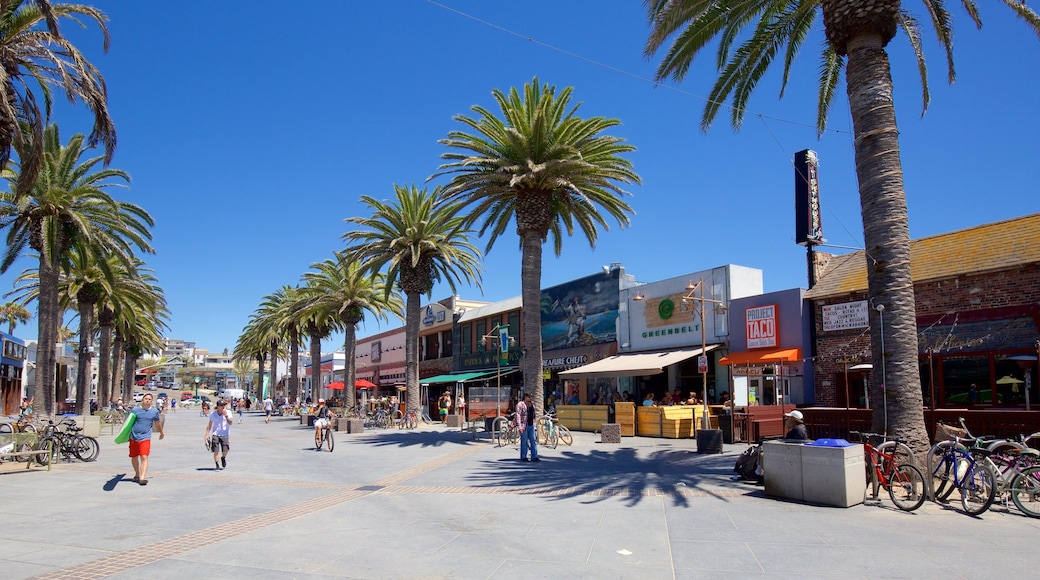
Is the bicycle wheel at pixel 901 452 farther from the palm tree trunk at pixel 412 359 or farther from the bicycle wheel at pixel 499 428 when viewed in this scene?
the palm tree trunk at pixel 412 359

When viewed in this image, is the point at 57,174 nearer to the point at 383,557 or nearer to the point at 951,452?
the point at 383,557

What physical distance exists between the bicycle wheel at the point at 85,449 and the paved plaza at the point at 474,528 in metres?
2.67

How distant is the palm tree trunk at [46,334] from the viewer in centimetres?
2352

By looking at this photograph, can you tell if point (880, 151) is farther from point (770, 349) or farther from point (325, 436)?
point (325, 436)

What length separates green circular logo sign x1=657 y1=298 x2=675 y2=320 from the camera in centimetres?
2856

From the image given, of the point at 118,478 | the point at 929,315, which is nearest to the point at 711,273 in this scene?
the point at 929,315

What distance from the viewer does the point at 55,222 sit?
24.4m

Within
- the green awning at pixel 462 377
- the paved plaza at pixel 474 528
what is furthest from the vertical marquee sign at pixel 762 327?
the green awning at pixel 462 377

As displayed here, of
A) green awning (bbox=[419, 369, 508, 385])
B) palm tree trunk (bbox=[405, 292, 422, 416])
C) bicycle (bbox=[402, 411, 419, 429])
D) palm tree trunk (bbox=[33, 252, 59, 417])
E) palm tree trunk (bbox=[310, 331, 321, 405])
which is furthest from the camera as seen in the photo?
palm tree trunk (bbox=[310, 331, 321, 405])

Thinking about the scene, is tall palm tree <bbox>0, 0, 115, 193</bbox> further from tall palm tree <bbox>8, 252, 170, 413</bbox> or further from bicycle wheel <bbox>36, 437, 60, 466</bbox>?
tall palm tree <bbox>8, 252, 170, 413</bbox>

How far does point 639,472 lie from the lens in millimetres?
14273

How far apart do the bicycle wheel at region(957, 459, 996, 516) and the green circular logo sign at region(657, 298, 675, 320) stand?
18.7 m

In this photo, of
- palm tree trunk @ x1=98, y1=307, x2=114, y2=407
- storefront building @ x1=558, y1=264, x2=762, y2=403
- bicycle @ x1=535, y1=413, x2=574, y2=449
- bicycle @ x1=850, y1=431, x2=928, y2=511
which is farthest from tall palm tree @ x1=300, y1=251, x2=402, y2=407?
bicycle @ x1=850, y1=431, x2=928, y2=511

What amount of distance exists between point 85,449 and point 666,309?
811 inches
